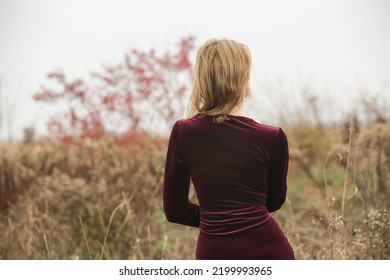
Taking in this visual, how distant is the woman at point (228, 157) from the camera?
1.75m

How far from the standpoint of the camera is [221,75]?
1.76m

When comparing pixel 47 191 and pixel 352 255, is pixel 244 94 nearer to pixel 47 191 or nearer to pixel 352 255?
pixel 352 255

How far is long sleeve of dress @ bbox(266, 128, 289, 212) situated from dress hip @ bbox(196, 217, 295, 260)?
4.5 inches

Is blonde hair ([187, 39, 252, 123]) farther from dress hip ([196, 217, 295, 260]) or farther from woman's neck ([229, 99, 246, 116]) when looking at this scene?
dress hip ([196, 217, 295, 260])

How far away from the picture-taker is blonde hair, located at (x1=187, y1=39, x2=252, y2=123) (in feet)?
5.78

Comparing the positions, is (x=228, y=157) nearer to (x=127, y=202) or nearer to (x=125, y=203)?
(x=127, y=202)

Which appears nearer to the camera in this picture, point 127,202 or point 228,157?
point 228,157

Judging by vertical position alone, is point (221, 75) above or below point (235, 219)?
above

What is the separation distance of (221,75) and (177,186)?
0.42 meters

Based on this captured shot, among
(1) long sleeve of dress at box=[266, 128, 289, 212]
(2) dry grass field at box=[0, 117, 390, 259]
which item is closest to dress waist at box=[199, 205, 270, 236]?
(1) long sleeve of dress at box=[266, 128, 289, 212]

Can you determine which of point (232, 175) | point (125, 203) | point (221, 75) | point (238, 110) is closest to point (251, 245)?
point (232, 175)

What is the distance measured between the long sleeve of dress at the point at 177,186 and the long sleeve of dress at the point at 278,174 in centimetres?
28

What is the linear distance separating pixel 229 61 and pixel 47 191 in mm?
2759
